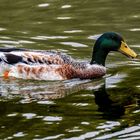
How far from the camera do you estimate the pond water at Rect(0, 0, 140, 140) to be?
39.1ft

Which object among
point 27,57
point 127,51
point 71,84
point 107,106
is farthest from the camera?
point 127,51

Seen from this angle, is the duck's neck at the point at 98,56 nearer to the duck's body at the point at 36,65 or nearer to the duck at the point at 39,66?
the duck at the point at 39,66

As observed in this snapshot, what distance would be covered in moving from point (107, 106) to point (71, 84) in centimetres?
→ 206

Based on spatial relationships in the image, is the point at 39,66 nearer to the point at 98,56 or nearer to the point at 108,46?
the point at 98,56

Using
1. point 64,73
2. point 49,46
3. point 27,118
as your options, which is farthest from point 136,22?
point 27,118

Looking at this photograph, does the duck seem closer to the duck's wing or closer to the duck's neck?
the duck's wing

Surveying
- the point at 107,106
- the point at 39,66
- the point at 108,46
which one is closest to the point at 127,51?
the point at 108,46

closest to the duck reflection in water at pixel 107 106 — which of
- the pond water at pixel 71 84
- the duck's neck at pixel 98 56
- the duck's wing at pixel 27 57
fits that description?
the pond water at pixel 71 84

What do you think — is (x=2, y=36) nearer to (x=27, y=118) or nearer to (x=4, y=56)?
(x=4, y=56)

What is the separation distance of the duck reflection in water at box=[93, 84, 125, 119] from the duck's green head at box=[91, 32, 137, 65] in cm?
192

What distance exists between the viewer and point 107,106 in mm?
13352

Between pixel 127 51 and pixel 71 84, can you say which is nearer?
pixel 71 84

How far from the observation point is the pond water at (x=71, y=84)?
11.9m

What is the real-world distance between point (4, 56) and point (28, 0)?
329 inches
